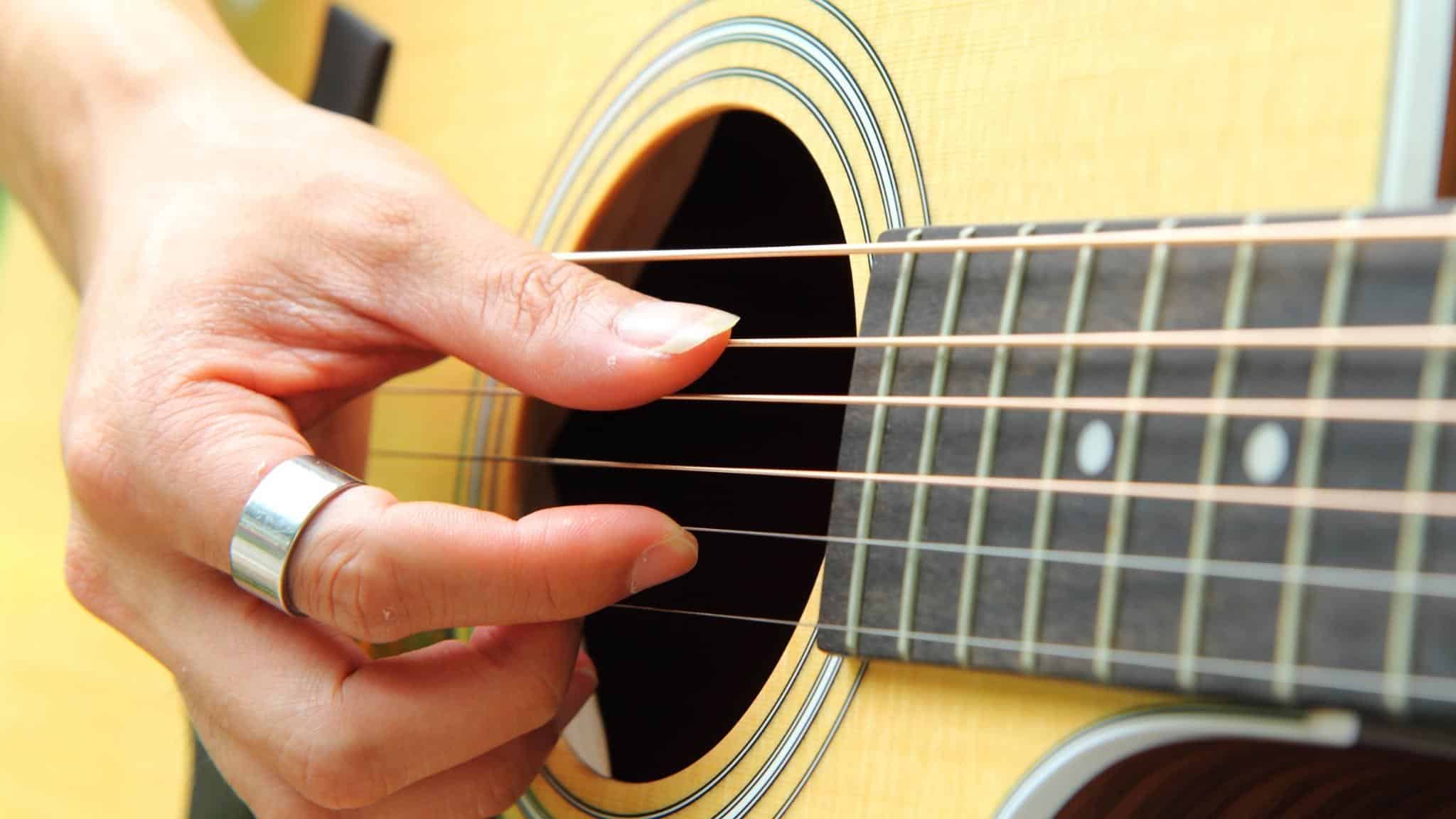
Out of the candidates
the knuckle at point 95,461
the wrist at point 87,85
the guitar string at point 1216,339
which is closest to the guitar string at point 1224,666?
the guitar string at point 1216,339

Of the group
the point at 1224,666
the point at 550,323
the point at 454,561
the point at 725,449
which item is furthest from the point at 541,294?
the point at 1224,666

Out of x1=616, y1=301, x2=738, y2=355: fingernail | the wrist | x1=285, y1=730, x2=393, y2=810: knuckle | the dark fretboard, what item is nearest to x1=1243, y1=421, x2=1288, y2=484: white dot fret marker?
the dark fretboard

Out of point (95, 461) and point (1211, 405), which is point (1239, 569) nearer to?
point (1211, 405)

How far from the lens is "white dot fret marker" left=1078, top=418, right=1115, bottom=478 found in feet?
1.39

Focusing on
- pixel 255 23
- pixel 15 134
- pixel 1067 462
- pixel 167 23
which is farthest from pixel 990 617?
pixel 255 23

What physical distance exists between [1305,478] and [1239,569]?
39 mm

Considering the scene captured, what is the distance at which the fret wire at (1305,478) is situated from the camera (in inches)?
14.6

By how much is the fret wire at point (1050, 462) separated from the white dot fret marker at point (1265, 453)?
0.07 metres

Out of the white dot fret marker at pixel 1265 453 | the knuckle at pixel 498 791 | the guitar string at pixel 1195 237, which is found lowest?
the knuckle at pixel 498 791

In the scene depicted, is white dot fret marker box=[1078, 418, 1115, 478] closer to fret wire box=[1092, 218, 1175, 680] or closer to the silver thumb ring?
fret wire box=[1092, 218, 1175, 680]

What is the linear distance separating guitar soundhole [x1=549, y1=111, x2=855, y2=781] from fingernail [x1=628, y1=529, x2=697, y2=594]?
0.16m

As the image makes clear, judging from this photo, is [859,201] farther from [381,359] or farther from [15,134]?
[15,134]

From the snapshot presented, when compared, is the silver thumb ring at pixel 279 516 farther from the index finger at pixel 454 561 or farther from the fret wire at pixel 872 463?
the fret wire at pixel 872 463

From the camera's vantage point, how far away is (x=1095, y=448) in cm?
43
